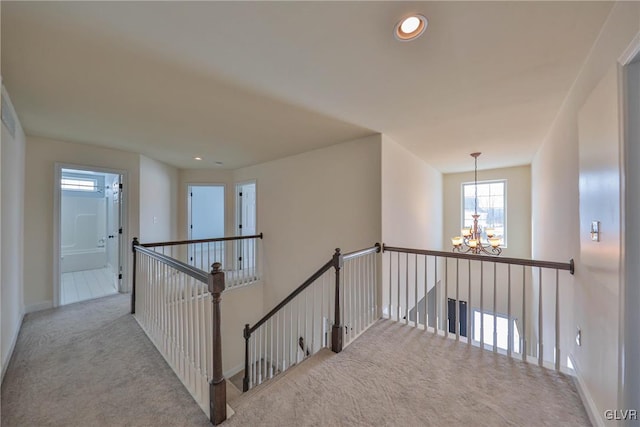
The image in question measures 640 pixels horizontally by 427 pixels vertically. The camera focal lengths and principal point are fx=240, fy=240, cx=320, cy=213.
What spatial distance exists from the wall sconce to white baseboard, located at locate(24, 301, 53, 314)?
5701 mm

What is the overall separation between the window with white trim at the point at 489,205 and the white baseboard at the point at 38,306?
7.52 metres

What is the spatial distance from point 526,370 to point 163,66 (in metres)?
3.66

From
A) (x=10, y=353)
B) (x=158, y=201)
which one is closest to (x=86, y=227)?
(x=158, y=201)

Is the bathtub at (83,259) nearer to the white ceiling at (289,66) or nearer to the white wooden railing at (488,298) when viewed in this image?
the white ceiling at (289,66)

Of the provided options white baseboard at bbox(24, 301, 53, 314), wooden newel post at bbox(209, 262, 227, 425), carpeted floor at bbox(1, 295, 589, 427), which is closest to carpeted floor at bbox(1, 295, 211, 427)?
carpeted floor at bbox(1, 295, 589, 427)

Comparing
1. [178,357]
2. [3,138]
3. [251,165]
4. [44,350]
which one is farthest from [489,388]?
[251,165]

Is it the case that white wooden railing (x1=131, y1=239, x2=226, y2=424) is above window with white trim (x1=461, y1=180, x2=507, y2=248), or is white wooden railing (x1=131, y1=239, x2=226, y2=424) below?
below

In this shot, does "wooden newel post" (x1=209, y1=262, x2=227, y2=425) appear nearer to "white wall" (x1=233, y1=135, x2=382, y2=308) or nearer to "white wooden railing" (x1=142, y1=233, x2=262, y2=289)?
"white wall" (x1=233, y1=135, x2=382, y2=308)

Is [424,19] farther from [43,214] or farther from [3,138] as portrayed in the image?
[43,214]

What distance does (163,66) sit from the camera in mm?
1724

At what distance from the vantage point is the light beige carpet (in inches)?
60.4

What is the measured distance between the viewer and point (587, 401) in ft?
5.07

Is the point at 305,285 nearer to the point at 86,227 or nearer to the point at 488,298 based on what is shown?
the point at 488,298

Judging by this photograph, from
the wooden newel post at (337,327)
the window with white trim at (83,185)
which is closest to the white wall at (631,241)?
the wooden newel post at (337,327)
